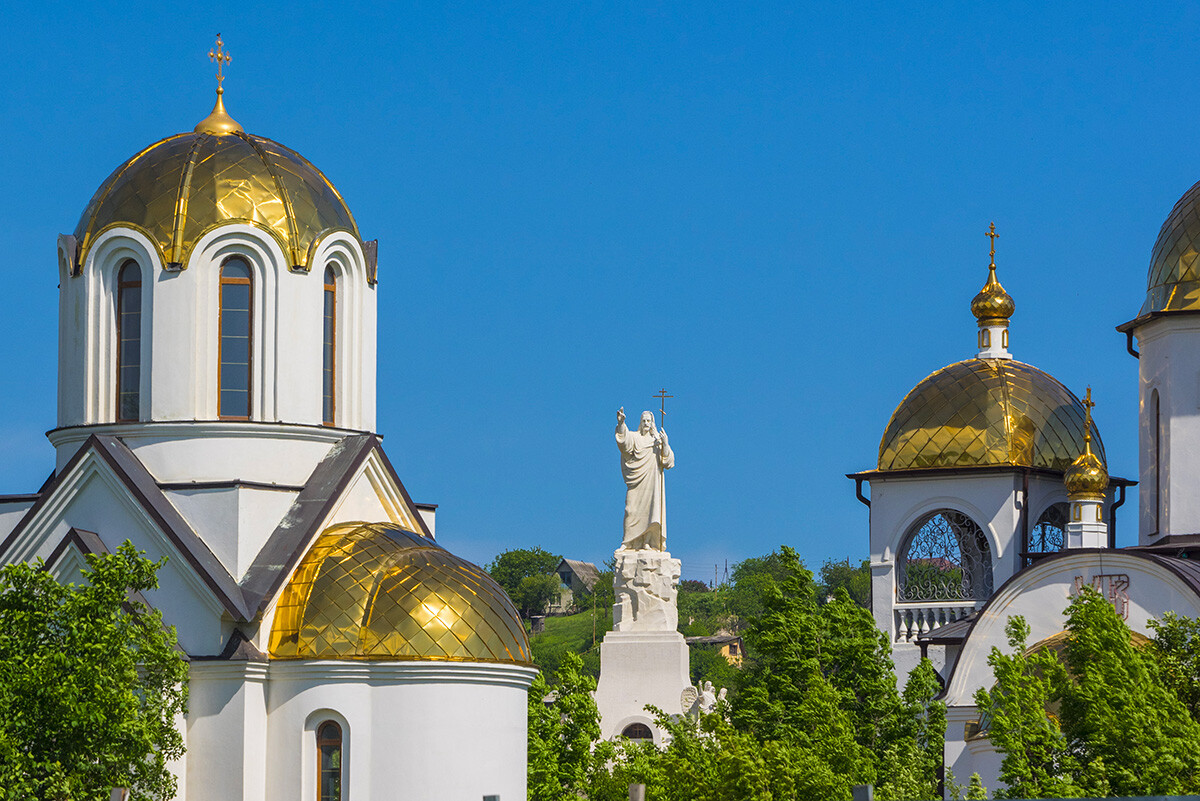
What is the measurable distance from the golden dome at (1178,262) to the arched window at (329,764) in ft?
44.7

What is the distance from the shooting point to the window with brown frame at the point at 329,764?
20.4 metres

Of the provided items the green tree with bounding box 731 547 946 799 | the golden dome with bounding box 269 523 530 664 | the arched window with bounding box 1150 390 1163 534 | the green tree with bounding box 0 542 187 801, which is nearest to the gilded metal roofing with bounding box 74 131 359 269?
the golden dome with bounding box 269 523 530 664

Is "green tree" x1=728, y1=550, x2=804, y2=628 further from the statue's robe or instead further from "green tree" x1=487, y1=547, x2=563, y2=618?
the statue's robe

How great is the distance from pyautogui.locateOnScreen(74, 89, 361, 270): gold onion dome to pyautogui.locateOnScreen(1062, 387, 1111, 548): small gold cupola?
1137 centimetres

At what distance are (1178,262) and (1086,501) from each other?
3.50 metres

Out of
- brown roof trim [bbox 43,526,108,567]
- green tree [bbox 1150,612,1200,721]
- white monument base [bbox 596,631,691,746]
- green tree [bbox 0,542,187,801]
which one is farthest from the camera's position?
white monument base [bbox 596,631,691,746]

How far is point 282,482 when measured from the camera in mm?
21938

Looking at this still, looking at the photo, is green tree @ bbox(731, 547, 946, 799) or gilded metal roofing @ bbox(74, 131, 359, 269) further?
green tree @ bbox(731, 547, 946, 799)

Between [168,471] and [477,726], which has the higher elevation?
[168,471]

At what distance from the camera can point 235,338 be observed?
871 inches

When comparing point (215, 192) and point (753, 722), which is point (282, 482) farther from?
point (753, 722)

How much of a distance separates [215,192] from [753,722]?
889 cm

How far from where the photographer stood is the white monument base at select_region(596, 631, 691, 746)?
102ft

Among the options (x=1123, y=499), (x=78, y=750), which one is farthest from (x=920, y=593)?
(x=78, y=750)
